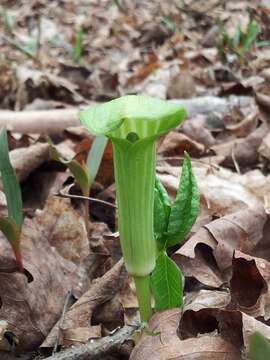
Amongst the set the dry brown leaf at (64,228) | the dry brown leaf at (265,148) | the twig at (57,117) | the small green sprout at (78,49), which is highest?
the dry brown leaf at (64,228)

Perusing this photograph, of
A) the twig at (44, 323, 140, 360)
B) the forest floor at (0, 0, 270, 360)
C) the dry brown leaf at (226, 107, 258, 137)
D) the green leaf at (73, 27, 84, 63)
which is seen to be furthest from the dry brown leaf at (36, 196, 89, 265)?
the green leaf at (73, 27, 84, 63)

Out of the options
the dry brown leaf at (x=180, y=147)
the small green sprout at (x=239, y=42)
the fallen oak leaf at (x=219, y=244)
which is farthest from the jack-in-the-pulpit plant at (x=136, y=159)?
the small green sprout at (x=239, y=42)

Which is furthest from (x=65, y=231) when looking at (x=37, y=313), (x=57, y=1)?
(x=57, y=1)

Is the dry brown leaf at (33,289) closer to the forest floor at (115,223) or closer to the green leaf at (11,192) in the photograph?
the forest floor at (115,223)

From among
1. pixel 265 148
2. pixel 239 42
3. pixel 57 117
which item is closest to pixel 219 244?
pixel 265 148

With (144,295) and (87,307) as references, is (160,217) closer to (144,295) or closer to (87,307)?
(144,295)

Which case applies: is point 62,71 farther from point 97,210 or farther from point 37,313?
point 37,313
